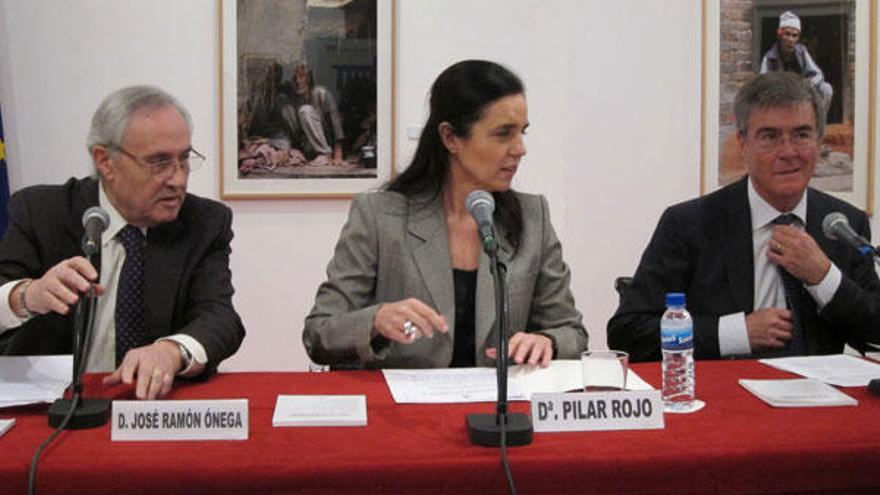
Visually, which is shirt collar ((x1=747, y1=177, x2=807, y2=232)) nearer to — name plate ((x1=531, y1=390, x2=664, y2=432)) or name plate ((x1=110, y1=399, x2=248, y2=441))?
name plate ((x1=531, y1=390, x2=664, y2=432))

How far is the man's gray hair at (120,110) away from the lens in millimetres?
2289

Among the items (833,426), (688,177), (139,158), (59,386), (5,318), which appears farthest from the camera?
(688,177)

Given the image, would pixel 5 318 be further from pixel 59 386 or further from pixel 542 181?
pixel 542 181

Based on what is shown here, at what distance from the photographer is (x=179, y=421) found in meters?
1.58

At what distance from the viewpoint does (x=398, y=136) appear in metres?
4.13

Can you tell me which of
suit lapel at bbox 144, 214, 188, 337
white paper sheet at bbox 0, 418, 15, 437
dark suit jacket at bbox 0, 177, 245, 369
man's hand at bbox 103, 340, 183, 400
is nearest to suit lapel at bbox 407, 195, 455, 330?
dark suit jacket at bbox 0, 177, 245, 369

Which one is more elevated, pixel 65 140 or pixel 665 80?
pixel 665 80

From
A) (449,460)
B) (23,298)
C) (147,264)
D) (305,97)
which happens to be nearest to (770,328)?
(449,460)

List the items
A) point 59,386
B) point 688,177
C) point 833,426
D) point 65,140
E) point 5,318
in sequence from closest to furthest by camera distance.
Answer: point 833,426 → point 59,386 → point 5,318 → point 65,140 → point 688,177

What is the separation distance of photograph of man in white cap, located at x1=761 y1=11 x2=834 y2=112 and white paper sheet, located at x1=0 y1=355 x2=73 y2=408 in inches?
133

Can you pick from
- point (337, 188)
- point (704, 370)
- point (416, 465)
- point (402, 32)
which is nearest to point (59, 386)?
point (416, 465)

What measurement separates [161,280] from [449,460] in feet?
3.64

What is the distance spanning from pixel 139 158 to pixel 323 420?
971mm

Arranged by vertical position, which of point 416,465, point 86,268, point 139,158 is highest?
point 139,158
